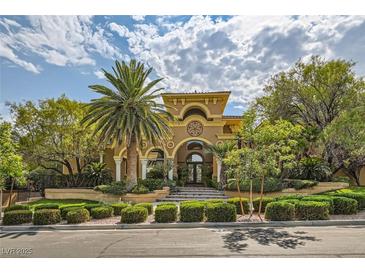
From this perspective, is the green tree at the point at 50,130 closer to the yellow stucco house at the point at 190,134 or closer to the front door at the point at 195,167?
the yellow stucco house at the point at 190,134

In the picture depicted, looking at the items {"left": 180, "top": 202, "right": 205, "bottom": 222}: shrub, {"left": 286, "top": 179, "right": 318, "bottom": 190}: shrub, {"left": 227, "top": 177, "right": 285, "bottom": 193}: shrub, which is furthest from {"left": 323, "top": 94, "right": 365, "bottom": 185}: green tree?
{"left": 180, "top": 202, "right": 205, "bottom": 222}: shrub

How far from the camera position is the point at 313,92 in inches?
763

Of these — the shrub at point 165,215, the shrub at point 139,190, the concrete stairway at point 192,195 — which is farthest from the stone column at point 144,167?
the shrub at point 165,215

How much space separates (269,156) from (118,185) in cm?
1190

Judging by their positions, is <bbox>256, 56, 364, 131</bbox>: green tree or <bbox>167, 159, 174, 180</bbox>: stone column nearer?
<bbox>256, 56, 364, 131</bbox>: green tree

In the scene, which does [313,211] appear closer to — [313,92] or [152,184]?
[152,184]

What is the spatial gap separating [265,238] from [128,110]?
12875mm

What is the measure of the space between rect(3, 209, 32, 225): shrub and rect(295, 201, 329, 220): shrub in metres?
11.4

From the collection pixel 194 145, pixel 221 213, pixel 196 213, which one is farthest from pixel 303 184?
pixel 194 145

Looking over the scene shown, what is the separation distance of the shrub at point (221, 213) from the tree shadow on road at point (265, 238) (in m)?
1.12

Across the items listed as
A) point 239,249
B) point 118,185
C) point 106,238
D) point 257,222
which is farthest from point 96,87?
point 239,249

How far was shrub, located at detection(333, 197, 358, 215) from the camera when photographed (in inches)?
440

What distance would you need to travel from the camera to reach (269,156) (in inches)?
433

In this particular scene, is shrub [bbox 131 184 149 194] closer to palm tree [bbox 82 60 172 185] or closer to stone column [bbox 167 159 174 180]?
palm tree [bbox 82 60 172 185]
